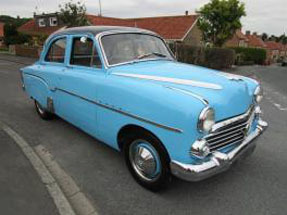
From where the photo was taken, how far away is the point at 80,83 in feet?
13.1

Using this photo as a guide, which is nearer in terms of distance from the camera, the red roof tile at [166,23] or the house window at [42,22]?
the red roof tile at [166,23]

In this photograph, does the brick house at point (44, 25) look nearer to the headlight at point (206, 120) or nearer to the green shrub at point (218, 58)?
the green shrub at point (218, 58)

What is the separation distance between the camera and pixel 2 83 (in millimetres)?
10461

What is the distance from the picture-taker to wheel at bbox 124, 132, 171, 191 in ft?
9.87

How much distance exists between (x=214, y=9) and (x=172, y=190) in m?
28.0

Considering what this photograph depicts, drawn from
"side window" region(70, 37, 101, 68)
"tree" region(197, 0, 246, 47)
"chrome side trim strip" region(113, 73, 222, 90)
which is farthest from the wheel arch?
"tree" region(197, 0, 246, 47)

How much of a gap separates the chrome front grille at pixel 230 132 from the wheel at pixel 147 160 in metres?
0.51

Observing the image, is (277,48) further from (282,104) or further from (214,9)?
(282,104)

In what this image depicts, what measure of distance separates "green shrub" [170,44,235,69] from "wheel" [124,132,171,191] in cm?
1392

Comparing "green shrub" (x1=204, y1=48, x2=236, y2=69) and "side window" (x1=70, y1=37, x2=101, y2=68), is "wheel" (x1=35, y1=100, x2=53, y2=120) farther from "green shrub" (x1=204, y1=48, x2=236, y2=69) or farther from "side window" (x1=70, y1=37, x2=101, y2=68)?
"green shrub" (x1=204, y1=48, x2=236, y2=69)

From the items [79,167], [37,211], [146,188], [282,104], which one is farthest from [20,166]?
[282,104]

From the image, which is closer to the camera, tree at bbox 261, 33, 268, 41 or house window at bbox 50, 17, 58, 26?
house window at bbox 50, 17, 58, 26

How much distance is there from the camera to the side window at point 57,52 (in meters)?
4.74

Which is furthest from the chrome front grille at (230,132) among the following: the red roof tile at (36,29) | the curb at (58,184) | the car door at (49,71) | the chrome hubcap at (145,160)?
the red roof tile at (36,29)
